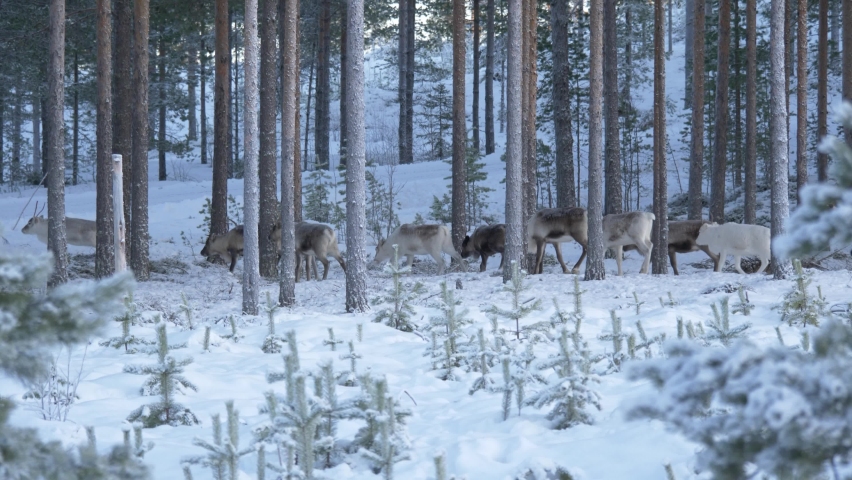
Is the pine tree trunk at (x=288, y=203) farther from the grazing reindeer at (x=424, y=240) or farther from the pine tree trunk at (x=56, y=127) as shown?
the grazing reindeer at (x=424, y=240)

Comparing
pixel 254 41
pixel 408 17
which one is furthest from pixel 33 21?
pixel 408 17

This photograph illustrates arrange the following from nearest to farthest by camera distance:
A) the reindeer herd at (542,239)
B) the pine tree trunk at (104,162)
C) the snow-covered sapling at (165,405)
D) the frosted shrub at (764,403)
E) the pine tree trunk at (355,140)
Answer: the frosted shrub at (764,403) < the snow-covered sapling at (165,405) < the pine tree trunk at (355,140) < the pine tree trunk at (104,162) < the reindeer herd at (542,239)

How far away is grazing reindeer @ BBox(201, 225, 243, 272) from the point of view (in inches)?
787

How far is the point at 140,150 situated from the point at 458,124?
8.02 metres

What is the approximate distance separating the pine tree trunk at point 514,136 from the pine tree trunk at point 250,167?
4.18 m

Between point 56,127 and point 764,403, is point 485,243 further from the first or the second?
point 764,403

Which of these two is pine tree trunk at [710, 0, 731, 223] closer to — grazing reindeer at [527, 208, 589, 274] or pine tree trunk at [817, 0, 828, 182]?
pine tree trunk at [817, 0, 828, 182]

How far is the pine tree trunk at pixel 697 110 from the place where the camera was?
18391 mm

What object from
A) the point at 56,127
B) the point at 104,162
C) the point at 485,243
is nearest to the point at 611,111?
the point at 485,243

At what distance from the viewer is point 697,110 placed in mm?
19328

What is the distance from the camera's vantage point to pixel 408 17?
35625mm

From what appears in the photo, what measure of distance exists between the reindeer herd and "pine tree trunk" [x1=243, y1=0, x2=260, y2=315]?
6383 millimetres

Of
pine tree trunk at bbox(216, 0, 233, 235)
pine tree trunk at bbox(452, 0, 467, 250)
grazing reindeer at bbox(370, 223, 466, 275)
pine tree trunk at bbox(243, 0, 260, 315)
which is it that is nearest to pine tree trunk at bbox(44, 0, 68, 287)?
pine tree trunk at bbox(243, 0, 260, 315)

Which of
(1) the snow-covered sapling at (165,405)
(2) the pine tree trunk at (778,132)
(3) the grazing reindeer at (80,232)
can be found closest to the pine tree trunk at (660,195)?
(2) the pine tree trunk at (778,132)
